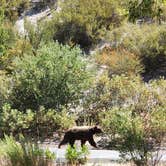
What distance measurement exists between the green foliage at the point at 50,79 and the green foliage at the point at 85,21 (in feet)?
33.9

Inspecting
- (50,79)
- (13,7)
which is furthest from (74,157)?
(13,7)

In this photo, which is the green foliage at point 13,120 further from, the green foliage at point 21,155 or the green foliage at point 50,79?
the green foliage at point 21,155

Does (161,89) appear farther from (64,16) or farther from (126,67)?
(64,16)

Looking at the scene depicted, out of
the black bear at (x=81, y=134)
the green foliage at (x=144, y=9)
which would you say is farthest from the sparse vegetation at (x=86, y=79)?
the black bear at (x=81, y=134)

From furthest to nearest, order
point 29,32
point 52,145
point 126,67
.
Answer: point 29,32 → point 126,67 → point 52,145

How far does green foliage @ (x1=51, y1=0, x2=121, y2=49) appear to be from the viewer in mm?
34906

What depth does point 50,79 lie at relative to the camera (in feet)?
78.7

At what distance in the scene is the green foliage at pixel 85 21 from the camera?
3491 cm

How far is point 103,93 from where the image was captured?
2425 cm

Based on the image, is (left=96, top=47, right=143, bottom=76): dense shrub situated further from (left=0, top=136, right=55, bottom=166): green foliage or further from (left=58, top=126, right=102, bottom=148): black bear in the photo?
(left=0, top=136, right=55, bottom=166): green foliage

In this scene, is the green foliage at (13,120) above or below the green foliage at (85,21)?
below

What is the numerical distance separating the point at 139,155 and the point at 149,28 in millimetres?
20521

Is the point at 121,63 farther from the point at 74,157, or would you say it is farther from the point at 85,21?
the point at 74,157

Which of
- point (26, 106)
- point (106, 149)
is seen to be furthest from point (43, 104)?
point (106, 149)
